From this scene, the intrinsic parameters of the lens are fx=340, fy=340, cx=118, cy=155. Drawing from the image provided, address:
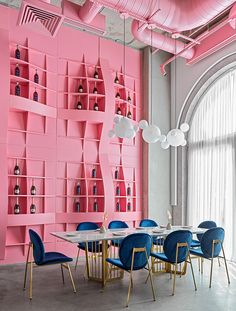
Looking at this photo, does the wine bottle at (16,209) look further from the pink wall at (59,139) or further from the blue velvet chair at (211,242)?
the blue velvet chair at (211,242)

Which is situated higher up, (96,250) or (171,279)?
(96,250)

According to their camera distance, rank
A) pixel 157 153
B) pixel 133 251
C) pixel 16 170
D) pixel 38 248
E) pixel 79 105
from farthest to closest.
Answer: pixel 157 153, pixel 79 105, pixel 16 170, pixel 38 248, pixel 133 251

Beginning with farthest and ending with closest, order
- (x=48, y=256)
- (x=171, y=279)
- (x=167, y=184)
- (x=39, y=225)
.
→ (x=167, y=184)
(x=39, y=225)
(x=171, y=279)
(x=48, y=256)

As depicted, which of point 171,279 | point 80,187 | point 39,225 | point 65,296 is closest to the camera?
point 65,296

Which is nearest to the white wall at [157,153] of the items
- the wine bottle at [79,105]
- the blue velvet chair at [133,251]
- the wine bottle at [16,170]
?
Answer: the wine bottle at [79,105]

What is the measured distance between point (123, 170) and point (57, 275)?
298cm

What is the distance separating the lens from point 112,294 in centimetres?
461

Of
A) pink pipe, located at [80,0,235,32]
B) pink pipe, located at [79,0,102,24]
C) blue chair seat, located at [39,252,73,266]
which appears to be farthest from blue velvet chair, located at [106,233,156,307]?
pink pipe, located at [79,0,102,24]

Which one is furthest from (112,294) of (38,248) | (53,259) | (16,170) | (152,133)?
(16,170)

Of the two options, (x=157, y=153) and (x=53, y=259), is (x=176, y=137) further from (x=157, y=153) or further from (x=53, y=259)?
(x=157, y=153)

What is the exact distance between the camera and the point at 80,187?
718 cm

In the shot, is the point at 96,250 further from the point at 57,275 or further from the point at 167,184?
the point at 167,184

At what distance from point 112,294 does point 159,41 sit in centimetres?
463

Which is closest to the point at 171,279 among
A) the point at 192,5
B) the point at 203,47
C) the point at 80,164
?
the point at 80,164
